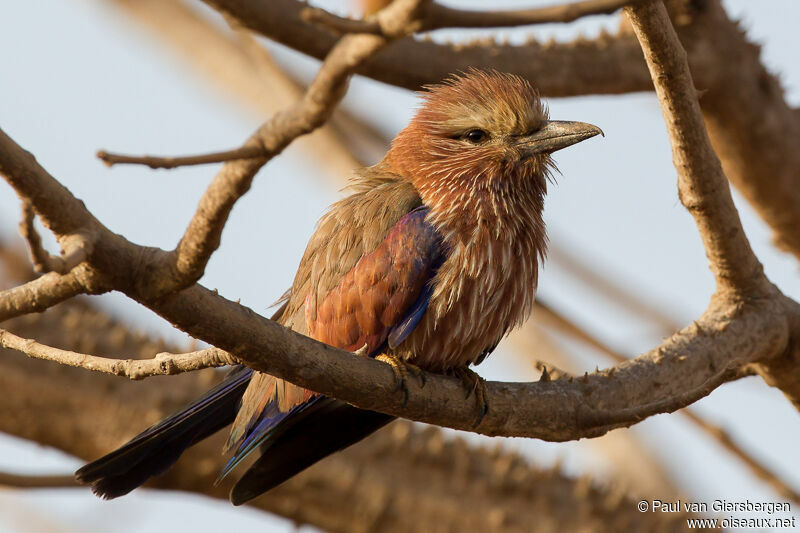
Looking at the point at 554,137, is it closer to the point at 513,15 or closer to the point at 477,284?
the point at 477,284

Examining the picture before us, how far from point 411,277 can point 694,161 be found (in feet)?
4.37

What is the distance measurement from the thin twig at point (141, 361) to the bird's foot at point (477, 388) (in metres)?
1.30

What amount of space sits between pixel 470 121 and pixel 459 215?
620mm

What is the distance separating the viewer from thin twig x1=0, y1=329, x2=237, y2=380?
128 inches

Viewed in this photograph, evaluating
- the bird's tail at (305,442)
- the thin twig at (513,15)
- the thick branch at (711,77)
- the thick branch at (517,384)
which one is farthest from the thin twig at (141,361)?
the thick branch at (711,77)

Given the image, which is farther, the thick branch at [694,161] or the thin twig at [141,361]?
the thick branch at [694,161]

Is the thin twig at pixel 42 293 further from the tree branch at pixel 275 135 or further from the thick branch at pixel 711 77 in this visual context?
the thick branch at pixel 711 77

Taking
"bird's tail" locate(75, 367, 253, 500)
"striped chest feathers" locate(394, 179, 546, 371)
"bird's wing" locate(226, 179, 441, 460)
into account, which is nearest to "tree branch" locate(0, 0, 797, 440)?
"striped chest feathers" locate(394, 179, 546, 371)

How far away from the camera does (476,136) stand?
17.1 ft

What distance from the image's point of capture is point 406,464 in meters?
6.05

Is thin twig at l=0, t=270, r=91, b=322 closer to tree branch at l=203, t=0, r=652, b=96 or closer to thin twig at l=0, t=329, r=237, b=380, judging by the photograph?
thin twig at l=0, t=329, r=237, b=380

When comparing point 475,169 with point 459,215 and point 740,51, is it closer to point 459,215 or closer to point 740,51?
point 459,215

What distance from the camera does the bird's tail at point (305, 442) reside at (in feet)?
16.0

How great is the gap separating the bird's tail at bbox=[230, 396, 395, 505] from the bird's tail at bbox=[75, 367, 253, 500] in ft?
0.91
